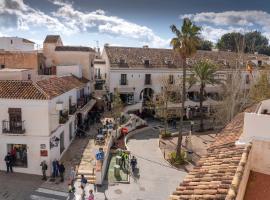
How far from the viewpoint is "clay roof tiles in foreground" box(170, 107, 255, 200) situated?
8227 millimetres

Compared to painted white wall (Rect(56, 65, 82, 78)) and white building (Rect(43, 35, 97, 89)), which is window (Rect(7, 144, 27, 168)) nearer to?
painted white wall (Rect(56, 65, 82, 78))

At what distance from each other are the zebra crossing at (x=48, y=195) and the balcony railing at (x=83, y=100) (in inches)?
649

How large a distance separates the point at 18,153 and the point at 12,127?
7.79 feet

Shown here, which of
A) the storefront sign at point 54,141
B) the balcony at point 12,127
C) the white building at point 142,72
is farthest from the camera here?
the white building at point 142,72

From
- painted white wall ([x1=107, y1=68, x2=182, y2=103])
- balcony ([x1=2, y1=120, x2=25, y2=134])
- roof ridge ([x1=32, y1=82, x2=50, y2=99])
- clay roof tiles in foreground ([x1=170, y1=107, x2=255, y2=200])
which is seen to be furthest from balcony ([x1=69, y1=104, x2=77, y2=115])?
clay roof tiles in foreground ([x1=170, y1=107, x2=255, y2=200])

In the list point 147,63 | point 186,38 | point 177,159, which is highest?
point 186,38

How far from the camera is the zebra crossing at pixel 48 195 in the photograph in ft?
71.6

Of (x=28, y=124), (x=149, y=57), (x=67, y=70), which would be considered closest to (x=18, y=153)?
(x=28, y=124)

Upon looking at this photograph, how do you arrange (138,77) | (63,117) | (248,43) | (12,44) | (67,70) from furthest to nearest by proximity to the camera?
(248,43), (12,44), (138,77), (67,70), (63,117)

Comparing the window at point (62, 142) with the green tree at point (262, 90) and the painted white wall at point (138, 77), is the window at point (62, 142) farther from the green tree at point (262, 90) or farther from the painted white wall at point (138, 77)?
the green tree at point (262, 90)

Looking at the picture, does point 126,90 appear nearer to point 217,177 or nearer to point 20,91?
point 20,91

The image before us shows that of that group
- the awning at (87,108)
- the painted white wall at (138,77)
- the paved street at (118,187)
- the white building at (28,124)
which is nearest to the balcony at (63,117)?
the white building at (28,124)

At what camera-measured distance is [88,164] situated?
28.0 meters

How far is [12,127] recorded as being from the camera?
84.6ft
